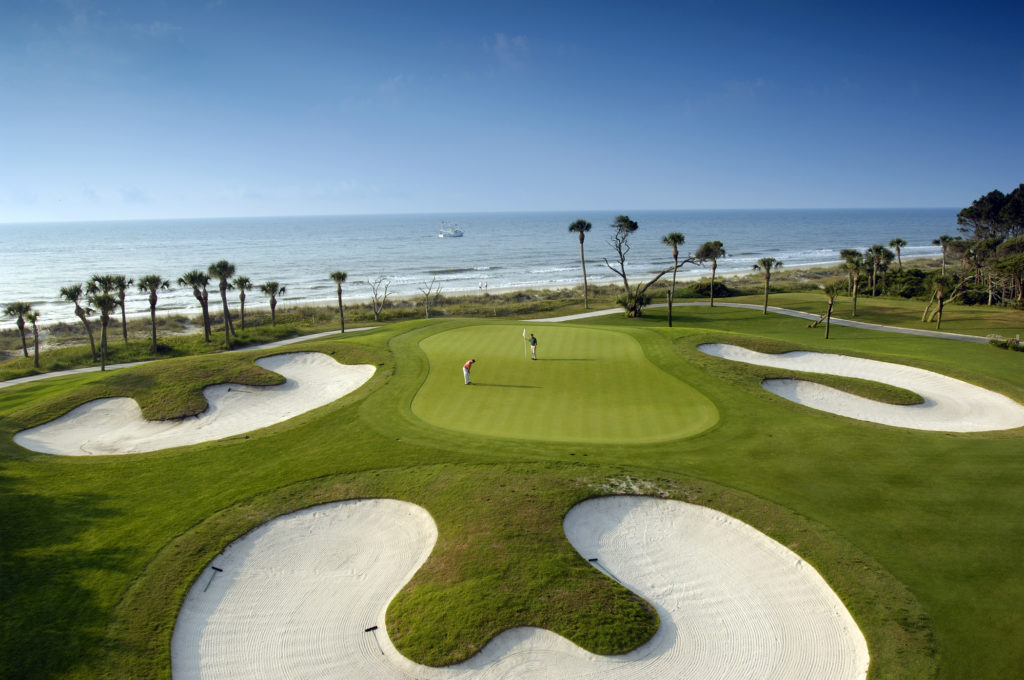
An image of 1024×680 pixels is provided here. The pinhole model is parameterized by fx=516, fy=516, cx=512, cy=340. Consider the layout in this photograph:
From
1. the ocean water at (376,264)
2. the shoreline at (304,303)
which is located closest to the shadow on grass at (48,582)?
the shoreline at (304,303)

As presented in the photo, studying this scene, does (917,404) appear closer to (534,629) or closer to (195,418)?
(534,629)

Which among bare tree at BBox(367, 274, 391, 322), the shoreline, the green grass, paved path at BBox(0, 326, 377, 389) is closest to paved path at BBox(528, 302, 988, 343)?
the green grass

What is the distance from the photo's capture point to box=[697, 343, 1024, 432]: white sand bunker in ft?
63.0

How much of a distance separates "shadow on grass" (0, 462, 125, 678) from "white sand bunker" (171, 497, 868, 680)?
1.64m

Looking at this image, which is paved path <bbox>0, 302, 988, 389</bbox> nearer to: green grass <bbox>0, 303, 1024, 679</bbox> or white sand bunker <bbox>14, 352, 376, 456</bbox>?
white sand bunker <bbox>14, 352, 376, 456</bbox>

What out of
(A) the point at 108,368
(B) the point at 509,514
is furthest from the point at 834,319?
(A) the point at 108,368

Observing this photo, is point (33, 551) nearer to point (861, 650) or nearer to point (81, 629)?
point (81, 629)

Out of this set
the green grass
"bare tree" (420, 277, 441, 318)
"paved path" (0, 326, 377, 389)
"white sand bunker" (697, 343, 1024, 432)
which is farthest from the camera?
"bare tree" (420, 277, 441, 318)

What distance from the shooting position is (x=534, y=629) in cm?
941

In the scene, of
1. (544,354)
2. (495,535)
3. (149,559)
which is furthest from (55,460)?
(544,354)

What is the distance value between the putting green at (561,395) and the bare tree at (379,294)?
3556cm

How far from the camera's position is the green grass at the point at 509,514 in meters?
9.27

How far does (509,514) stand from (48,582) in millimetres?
9602

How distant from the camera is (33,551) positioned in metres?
11.5
